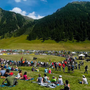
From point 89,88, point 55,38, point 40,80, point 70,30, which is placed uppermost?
point 70,30

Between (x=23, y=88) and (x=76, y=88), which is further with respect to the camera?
(x=76, y=88)

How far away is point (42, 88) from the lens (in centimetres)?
1084

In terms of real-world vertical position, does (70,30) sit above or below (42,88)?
above

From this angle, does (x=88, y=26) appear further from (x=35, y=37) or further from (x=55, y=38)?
(x=35, y=37)

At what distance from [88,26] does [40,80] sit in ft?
512

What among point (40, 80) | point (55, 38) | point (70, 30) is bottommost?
point (40, 80)

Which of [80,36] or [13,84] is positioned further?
[80,36]

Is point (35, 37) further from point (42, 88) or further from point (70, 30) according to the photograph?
point (42, 88)

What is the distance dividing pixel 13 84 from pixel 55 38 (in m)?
115

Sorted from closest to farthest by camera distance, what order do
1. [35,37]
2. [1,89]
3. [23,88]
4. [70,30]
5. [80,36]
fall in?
1. [1,89]
2. [23,88]
3. [80,36]
4. [35,37]
5. [70,30]

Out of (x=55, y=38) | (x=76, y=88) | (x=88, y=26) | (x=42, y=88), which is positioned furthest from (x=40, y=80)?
(x=88, y=26)

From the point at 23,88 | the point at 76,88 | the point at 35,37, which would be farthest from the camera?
the point at 35,37

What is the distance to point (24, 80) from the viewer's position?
44.1 ft

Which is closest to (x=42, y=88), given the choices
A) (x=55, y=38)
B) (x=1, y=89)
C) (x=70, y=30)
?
(x=1, y=89)
